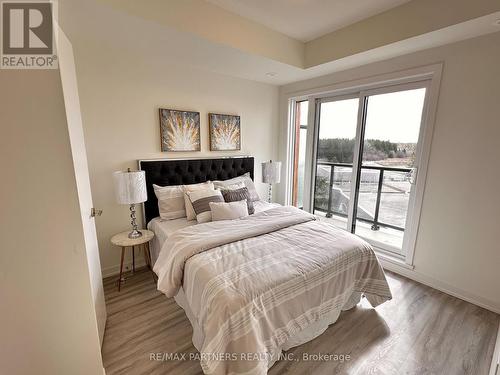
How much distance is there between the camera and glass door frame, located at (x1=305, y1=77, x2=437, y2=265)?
238 cm

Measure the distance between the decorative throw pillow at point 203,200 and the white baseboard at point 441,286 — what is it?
2.16 m

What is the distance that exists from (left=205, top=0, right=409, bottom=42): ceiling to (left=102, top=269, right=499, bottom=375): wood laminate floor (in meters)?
2.73

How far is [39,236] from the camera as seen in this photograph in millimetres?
1126

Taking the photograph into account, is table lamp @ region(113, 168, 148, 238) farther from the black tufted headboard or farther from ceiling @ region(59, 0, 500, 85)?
ceiling @ region(59, 0, 500, 85)

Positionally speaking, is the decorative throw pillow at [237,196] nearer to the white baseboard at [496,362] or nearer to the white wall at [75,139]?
the white wall at [75,139]

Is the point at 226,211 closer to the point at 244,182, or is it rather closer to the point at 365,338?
the point at 244,182

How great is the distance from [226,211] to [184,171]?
87cm

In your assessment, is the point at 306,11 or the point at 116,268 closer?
the point at 306,11

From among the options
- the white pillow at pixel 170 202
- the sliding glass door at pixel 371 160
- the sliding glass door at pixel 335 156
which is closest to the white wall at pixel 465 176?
the sliding glass door at pixel 371 160

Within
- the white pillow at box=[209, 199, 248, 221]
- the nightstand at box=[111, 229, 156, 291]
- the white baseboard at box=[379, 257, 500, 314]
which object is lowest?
the white baseboard at box=[379, 257, 500, 314]

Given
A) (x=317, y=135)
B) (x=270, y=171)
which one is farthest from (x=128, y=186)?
(x=317, y=135)

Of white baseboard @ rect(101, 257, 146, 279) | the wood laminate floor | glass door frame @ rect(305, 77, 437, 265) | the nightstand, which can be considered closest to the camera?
the wood laminate floor

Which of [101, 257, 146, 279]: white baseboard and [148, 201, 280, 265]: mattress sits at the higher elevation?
[148, 201, 280, 265]: mattress

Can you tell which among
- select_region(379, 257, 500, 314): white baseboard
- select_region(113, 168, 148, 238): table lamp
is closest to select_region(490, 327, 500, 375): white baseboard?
select_region(379, 257, 500, 314): white baseboard
